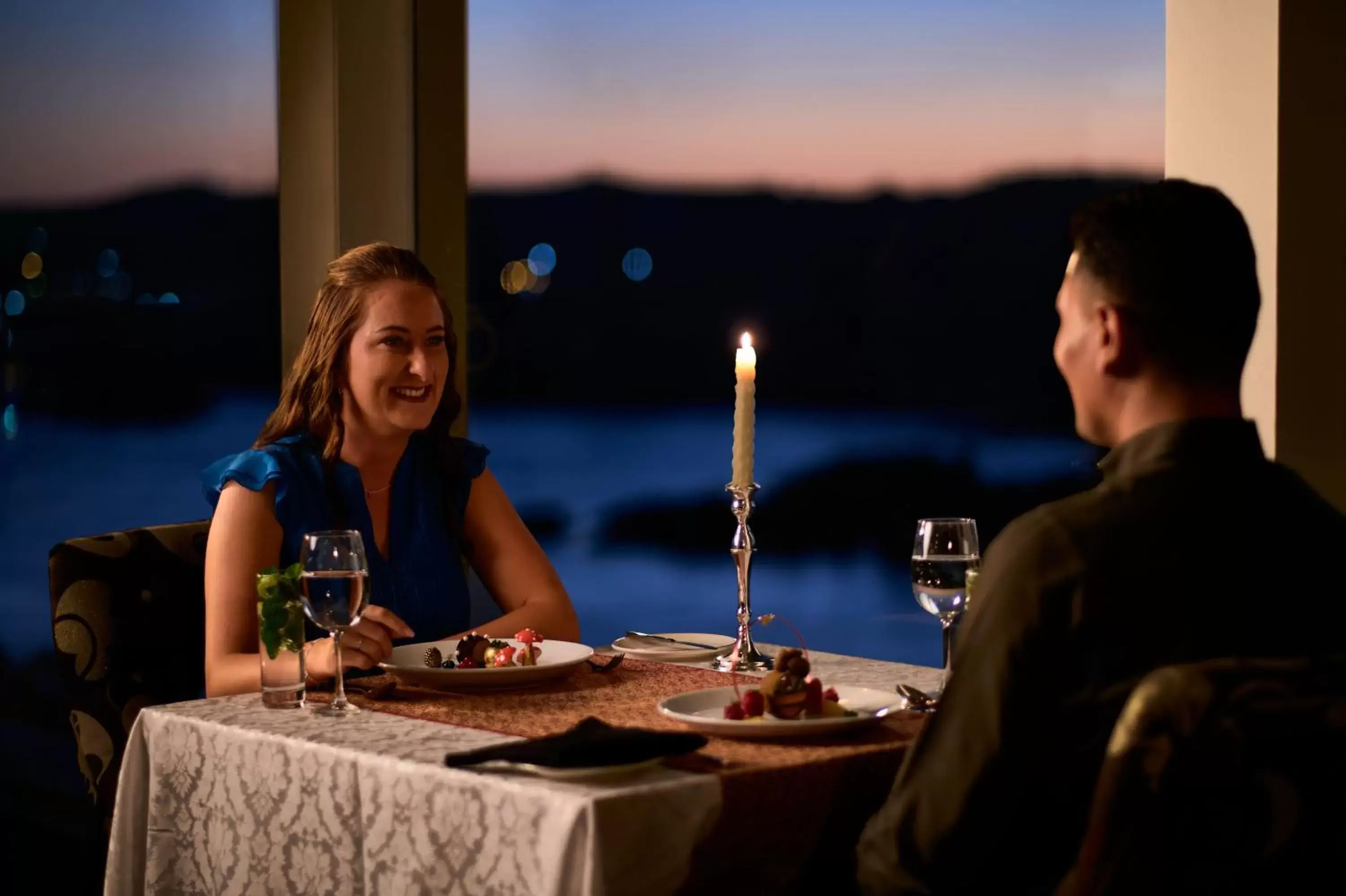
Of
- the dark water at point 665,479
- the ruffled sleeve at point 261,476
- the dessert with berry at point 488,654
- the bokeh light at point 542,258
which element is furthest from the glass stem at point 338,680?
the bokeh light at point 542,258

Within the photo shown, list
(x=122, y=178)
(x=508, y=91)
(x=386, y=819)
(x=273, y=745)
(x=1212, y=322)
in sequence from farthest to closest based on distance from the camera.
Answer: (x=508, y=91) < (x=122, y=178) < (x=273, y=745) < (x=386, y=819) < (x=1212, y=322)

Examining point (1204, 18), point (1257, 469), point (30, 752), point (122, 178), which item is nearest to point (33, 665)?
point (30, 752)

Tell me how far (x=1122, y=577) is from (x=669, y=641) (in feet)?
3.62

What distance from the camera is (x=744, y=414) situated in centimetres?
197

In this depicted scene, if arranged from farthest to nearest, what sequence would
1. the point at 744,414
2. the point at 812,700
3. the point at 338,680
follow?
1. the point at 744,414
2. the point at 338,680
3. the point at 812,700

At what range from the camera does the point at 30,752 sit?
12.2 ft

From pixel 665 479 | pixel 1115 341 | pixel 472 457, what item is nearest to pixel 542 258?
pixel 665 479

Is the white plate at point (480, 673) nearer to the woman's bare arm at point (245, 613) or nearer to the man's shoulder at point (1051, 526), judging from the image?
the woman's bare arm at point (245, 613)

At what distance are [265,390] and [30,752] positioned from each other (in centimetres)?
114

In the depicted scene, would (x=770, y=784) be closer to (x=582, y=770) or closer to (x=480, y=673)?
(x=582, y=770)

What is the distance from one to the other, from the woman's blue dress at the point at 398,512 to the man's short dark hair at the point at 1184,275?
1386mm

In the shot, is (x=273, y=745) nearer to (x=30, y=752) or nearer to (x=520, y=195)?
(x=30, y=752)

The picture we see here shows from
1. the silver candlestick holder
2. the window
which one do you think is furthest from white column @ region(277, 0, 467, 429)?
the window

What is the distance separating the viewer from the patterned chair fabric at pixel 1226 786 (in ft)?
3.37
